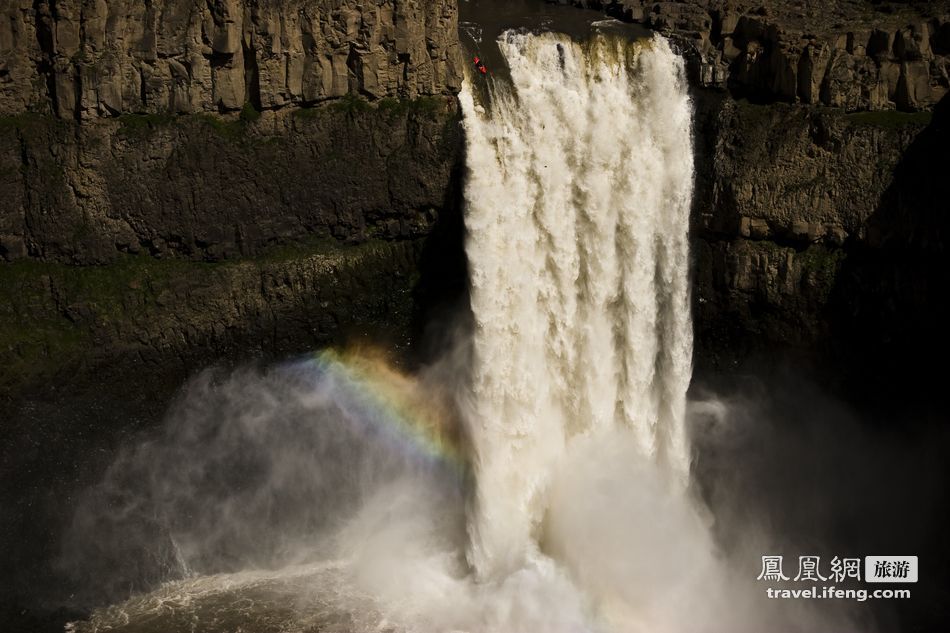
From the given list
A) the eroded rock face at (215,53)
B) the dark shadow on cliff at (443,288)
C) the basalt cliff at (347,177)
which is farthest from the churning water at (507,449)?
the eroded rock face at (215,53)

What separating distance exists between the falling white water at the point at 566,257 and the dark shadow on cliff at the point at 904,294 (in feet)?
16.2

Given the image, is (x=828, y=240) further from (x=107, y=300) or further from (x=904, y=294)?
(x=107, y=300)

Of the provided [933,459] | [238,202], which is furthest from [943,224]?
[238,202]

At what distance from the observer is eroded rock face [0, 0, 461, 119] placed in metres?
33.1

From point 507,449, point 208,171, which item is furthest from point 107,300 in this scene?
point 507,449

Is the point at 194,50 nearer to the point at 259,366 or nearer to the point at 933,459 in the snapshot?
the point at 259,366

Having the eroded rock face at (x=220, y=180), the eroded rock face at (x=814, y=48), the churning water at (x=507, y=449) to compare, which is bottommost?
the churning water at (x=507, y=449)

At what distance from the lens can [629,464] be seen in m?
36.4

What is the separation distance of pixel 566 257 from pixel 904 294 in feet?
32.7

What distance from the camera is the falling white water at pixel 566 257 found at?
34.5m

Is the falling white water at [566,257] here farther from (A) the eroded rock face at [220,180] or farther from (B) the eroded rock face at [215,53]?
(A) the eroded rock face at [220,180]

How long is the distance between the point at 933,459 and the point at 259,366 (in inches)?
793

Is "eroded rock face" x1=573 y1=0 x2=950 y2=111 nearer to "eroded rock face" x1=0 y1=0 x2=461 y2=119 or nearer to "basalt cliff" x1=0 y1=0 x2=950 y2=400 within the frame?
"basalt cliff" x1=0 y1=0 x2=950 y2=400

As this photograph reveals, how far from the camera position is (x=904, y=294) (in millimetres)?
35719
